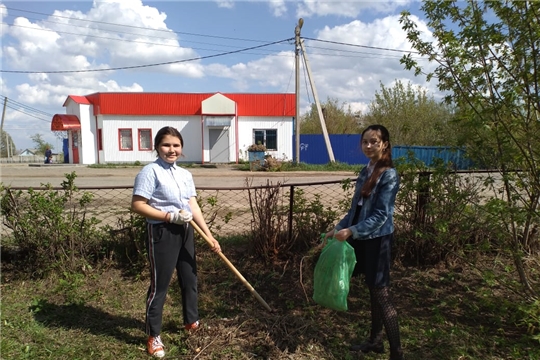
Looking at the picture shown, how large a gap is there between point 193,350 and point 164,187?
115cm

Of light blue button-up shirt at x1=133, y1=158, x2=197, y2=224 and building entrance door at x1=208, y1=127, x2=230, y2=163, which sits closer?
light blue button-up shirt at x1=133, y1=158, x2=197, y2=224

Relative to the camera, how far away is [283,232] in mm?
3803

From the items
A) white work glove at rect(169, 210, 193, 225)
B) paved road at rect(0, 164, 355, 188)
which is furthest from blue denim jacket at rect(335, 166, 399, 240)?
paved road at rect(0, 164, 355, 188)

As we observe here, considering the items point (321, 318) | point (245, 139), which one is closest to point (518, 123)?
point (321, 318)

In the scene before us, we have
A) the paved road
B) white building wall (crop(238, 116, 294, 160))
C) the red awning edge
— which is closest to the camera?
the paved road

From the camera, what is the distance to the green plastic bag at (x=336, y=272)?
8.06 ft

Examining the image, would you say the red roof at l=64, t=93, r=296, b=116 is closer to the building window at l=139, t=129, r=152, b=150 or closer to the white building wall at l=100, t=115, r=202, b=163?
the white building wall at l=100, t=115, r=202, b=163

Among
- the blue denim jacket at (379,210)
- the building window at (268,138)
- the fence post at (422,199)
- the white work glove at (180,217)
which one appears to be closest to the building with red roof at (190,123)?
the building window at (268,138)

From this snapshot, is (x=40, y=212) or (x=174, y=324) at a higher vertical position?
(x=40, y=212)

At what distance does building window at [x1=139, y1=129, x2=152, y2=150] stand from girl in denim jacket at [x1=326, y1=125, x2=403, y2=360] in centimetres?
2062

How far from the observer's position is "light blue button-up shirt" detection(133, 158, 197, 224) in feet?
7.96

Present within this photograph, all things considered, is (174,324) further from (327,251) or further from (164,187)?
(327,251)

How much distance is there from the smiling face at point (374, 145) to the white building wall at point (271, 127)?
62.8ft

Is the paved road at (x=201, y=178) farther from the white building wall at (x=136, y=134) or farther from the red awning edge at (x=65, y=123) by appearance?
the red awning edge at (x=65, y=123)
